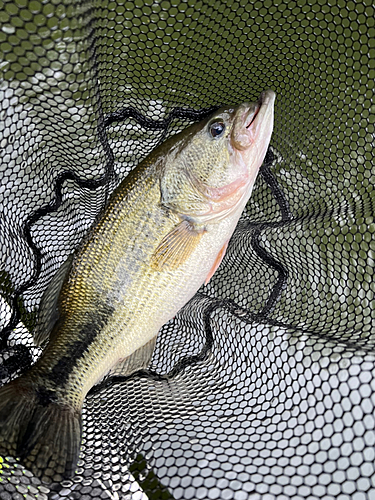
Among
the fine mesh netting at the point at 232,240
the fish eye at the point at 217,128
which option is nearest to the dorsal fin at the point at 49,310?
the fine mesh netting at the point at 232,240

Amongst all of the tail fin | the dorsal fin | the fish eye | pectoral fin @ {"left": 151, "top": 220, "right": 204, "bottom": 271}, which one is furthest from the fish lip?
the tail fin

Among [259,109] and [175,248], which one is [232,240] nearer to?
[175,248]

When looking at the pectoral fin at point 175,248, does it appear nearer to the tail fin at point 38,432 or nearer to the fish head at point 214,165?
the fish head at point 214,165

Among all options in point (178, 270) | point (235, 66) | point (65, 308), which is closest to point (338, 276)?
point (178, 270)

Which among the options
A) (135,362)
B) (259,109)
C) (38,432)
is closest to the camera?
(38,432)

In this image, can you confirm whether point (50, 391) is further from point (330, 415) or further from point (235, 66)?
point (235, 66)

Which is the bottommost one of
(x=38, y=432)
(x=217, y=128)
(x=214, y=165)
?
(x=38, y=432)

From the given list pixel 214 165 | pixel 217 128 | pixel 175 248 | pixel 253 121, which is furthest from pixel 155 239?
pixel 253 121
